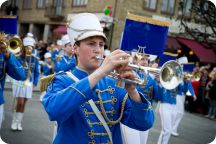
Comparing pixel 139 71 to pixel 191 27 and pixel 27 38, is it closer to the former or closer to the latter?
pixel 27 38

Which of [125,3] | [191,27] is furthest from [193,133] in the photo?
[125,3]

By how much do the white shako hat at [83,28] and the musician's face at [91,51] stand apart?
0.11 feet

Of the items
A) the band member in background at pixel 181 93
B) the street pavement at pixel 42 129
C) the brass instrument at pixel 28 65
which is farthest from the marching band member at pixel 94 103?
the band member in background at pixel 181 93

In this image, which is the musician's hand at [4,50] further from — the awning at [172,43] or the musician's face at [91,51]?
the awning at [172,43]

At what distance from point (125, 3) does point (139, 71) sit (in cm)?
707

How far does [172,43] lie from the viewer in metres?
14.9

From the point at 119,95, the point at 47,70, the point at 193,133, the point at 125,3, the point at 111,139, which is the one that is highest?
the point at 125,3


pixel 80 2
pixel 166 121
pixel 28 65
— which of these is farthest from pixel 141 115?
pixel 80 2

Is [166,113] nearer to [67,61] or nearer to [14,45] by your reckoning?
[67,61]

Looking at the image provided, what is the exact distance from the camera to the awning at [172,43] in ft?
48.3

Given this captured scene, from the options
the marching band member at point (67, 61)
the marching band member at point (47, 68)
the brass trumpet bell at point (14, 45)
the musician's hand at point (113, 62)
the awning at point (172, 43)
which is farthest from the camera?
the awning at point (172, 43)

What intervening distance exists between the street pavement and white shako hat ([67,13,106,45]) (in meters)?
3.86

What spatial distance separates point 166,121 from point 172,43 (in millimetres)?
8699

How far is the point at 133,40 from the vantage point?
186 inches
